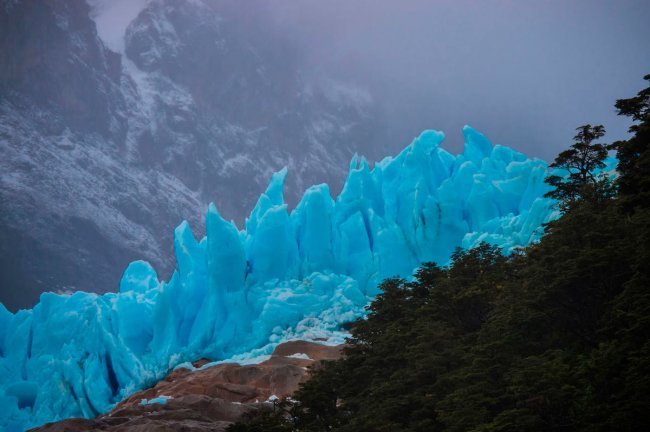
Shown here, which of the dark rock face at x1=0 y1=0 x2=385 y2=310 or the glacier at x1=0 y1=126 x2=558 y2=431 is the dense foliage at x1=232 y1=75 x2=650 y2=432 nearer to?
the glacier at x1=0 y1=126 x2=558 y2=431

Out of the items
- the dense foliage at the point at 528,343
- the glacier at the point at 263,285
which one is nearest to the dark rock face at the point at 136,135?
the glacier at the point at 263,285

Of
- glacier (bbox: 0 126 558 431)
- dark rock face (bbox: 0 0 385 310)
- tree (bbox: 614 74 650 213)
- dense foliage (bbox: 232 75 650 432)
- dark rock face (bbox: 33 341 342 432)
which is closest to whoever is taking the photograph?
dense foliage (bbox: 232 75 650 432)

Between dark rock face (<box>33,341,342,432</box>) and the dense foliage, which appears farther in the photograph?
dark rock face (<box>33,341,342,432</box>)

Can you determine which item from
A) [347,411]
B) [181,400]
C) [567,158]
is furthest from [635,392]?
[181,400]

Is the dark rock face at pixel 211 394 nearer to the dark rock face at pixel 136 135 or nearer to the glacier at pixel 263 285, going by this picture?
the glacier at pixel 263 285

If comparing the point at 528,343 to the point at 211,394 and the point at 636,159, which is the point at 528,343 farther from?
the point at 211,394

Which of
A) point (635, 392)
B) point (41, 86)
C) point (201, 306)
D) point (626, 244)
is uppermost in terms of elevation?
point (41, 86)

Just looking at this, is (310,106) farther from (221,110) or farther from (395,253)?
(395,253)

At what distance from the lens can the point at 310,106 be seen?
15012 centimetres

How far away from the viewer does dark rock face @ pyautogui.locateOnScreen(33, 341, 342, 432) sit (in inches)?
1166

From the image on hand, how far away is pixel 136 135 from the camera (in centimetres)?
12662

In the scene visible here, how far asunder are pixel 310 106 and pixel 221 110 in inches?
691

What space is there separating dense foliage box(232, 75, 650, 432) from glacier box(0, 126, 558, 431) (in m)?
21.0

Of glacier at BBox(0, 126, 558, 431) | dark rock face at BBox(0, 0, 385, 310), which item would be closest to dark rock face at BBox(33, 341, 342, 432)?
glacier at BBox(0, 126, 558, 431)
